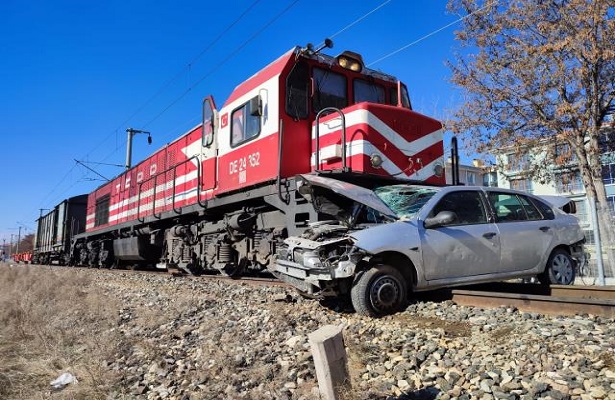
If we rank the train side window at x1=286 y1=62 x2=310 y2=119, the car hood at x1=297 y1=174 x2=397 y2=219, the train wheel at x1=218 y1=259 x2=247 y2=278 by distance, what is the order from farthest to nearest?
the train wheel at x1=218 y1=259 x2=247 y2=278
the train side window at x1=286 y1=62 x2=310 y2=119
the car hood at x1=297 y1=174 x2=397 y2=219

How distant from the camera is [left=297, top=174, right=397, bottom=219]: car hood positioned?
219 inches

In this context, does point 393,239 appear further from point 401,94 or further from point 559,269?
point 401,94

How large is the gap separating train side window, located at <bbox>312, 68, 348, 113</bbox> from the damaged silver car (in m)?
2.07

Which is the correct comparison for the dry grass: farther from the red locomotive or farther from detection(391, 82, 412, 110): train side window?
→ detection(391, 82, 412, 110): train side window

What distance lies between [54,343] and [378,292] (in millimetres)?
3856

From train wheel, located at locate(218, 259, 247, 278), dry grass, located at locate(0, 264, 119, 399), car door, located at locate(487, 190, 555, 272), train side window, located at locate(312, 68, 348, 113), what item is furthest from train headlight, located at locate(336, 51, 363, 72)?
dry grass, located at locate(0, 264, 119, 399)

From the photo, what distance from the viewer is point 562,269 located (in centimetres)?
645

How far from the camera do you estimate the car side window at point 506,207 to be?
6.09 metres

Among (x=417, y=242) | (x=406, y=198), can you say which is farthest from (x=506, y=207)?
(x=417, y=242)

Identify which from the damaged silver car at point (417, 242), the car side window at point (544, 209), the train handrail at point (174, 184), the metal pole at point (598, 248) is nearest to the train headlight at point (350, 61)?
the damaged silver car at point (417, 242)

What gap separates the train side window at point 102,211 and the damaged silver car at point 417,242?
16.0 metres

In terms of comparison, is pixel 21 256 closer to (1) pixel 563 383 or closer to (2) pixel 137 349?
(2) pixel 137 349

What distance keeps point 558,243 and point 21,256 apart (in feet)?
172

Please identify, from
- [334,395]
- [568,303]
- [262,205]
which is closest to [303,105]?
[262,205]
